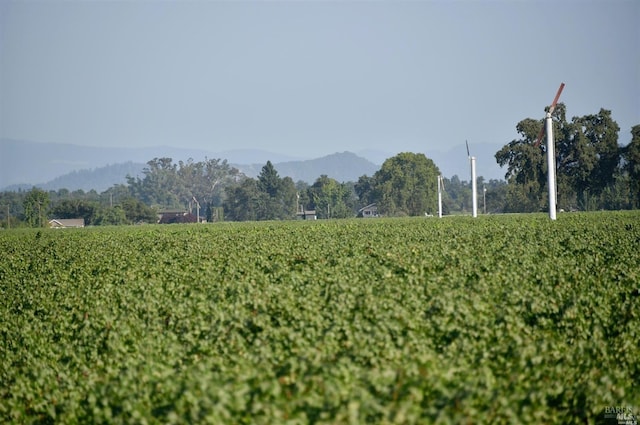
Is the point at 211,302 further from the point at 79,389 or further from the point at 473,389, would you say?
the point at 473,389

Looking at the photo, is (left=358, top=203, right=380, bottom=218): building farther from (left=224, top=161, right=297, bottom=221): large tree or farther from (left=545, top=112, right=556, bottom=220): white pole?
(left=545, top=112, right=556, bottom=220): white pole

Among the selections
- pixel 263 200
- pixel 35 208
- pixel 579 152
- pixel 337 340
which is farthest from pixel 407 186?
pixel 337 340

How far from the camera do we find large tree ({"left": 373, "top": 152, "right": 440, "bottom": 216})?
132 m

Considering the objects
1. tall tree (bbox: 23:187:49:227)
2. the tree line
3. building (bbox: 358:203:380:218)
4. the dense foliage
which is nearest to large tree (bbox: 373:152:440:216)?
the tree line

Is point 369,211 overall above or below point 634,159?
below

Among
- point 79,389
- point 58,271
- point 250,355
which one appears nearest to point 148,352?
point 79,389

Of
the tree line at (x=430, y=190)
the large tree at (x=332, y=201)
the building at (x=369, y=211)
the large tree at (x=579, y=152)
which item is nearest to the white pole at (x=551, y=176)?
the tree line at (x=430, y=190)

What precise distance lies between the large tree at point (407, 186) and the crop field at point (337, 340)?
376 feet

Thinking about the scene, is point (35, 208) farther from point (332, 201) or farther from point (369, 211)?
point (369, 211)

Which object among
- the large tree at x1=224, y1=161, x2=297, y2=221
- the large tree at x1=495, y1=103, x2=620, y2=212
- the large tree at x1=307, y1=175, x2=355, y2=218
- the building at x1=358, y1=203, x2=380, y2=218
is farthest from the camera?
the building at x1=358, y1=203, x2=380, y2=218

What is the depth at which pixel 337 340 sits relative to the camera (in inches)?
365

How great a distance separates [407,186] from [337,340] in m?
126

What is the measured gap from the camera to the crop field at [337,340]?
275 inches

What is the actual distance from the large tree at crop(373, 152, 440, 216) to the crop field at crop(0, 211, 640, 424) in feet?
376
